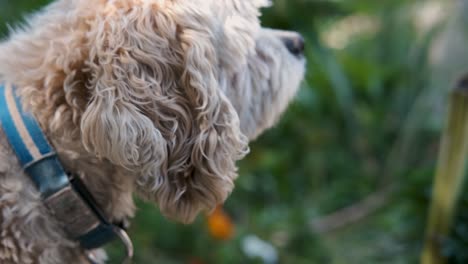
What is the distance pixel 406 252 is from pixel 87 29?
253 centimetres

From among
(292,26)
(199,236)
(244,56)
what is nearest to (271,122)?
(244,56)

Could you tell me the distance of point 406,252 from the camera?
3900 mm

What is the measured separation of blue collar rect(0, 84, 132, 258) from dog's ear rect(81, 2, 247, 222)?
0.13 meters

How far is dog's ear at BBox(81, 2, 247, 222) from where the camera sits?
6.20 feet

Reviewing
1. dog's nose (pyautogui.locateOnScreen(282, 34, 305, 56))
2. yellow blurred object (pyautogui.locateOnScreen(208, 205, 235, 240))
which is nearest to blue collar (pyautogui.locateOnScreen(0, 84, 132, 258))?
dog's nose (pyautogui.locateOnScreen(282, 34, 305, 56))

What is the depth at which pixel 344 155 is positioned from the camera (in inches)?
206

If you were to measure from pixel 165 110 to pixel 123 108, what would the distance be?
17 centimetres

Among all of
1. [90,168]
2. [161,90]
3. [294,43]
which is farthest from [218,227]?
[161,90]

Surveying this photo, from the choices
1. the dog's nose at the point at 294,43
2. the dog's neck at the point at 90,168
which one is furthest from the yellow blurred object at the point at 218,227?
the dog's neck at the point at 90,168

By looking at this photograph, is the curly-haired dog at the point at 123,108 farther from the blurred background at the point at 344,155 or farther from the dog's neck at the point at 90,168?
the blurred background at the point at 344,155

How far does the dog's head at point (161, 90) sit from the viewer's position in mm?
1899

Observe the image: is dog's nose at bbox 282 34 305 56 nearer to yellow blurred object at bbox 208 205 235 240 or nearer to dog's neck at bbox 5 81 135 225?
dog's neck at bbox 5 81 135 225

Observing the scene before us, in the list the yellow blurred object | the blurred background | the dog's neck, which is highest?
the dog's neck

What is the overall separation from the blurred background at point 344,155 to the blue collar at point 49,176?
1447 millimetres
